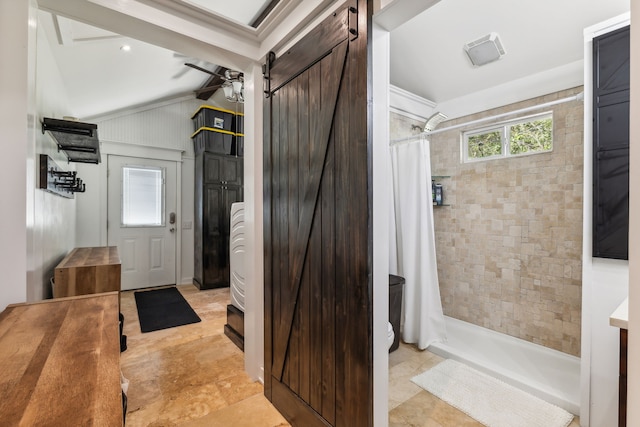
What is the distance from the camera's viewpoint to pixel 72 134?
2.10 meters

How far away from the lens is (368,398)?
1.20 m

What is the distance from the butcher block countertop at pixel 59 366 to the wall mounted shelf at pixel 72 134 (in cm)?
125

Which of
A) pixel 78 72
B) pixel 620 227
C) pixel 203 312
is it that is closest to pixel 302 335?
pixel 620 227

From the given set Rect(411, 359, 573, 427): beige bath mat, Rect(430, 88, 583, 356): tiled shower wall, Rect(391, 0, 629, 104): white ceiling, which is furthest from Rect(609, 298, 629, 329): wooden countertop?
Rect(391, 0, 629, 104): white ceiling

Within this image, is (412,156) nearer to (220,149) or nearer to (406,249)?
(406,249)

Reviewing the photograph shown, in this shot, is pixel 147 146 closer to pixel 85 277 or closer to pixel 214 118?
pixel 214 118

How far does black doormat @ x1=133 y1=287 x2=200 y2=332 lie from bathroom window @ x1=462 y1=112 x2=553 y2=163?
3.50 m

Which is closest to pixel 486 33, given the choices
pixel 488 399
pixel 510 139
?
pixel 510 139

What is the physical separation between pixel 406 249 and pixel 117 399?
2.40 m

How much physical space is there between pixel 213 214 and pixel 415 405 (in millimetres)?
A: 3735

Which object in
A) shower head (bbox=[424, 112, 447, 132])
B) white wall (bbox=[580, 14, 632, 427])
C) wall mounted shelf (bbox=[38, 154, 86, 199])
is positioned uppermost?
shower head (bbox=[424, 112, 447, 132])

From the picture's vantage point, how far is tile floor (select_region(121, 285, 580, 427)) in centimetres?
167

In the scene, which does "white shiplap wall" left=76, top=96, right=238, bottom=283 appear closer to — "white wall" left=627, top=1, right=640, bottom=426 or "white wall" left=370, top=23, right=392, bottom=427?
"white wall" left=370, top=23, right=392, bottom=427

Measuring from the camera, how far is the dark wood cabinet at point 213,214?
442 centimetres
